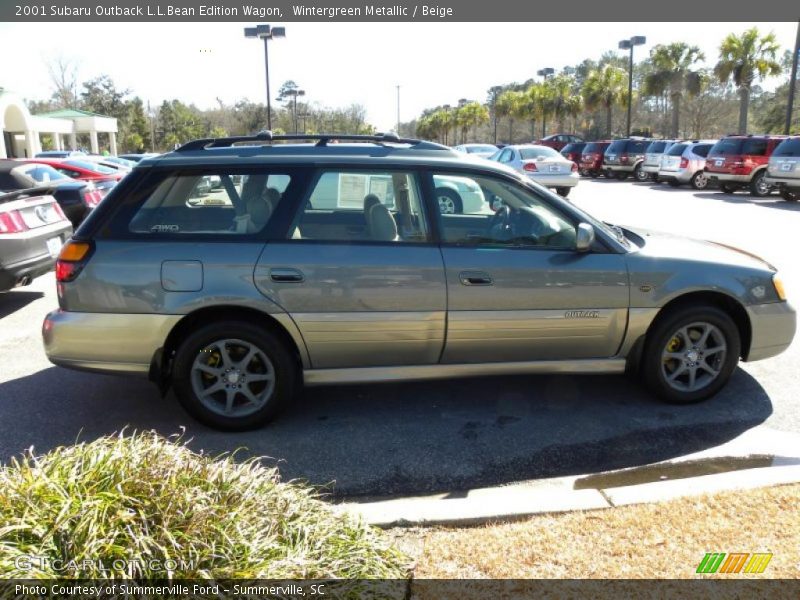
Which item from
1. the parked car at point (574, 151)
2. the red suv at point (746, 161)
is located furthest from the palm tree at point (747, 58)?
the red suv at point (746, 161)

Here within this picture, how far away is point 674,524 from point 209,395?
2.82 metres

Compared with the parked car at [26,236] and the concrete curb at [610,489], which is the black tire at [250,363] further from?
the parked car at [26,236]

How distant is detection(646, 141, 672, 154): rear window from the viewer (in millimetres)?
26609

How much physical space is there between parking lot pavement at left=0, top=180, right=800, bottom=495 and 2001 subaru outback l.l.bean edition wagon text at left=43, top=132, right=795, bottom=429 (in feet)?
0.93

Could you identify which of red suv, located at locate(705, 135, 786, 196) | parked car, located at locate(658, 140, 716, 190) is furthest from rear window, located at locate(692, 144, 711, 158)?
red suv, located at locate(705, 135, 786, 196)

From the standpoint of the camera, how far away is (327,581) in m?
2.23

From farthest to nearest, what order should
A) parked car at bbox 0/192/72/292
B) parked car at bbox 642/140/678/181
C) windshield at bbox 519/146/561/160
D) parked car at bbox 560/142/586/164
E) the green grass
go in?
parked car at bbox 560/142/586/164
parked car at bbox 642/140/678/181
windshield at bbox 519/146/561/160
parked car at bbox 0/192/72/292
the green grass

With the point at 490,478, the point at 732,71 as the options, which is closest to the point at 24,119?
the point at 732,71

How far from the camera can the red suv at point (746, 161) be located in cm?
1986

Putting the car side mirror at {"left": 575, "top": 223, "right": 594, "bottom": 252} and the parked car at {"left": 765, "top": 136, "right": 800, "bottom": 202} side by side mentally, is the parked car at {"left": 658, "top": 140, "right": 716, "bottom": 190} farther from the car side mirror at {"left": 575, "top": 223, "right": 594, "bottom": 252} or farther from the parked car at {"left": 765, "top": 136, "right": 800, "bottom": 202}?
the car side mirror at {"left": 575, "top": 223, "right": 594, "bottom": 252}

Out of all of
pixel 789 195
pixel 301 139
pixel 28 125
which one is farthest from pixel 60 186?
pixel 28 125

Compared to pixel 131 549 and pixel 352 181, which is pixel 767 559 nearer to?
pixel 131 549

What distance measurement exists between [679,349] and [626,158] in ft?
85.4

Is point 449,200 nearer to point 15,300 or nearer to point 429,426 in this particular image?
point 429,426
